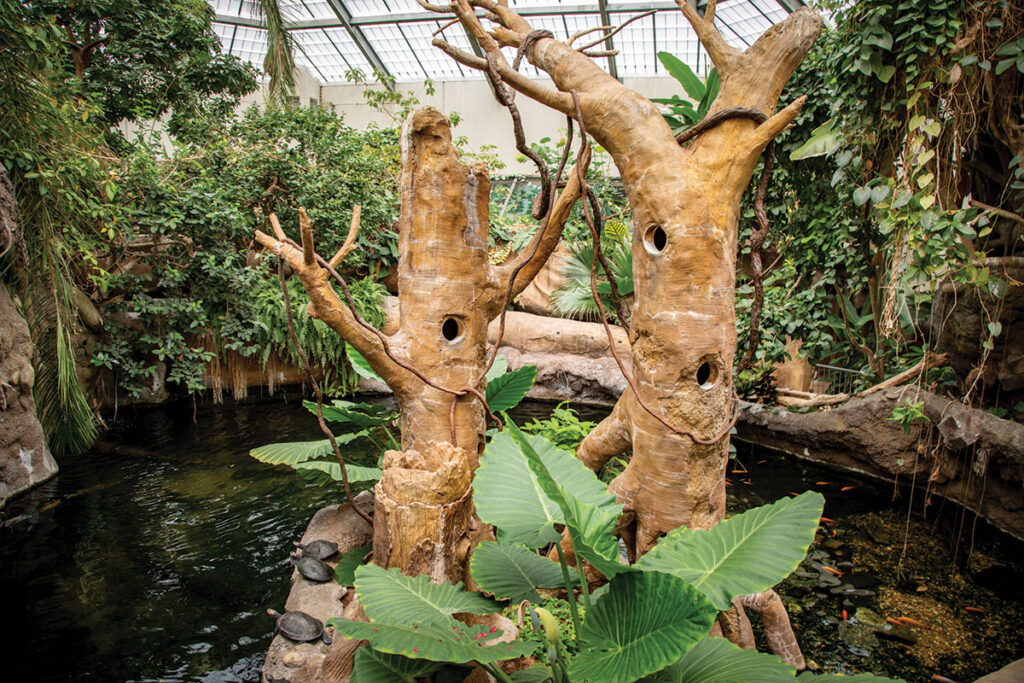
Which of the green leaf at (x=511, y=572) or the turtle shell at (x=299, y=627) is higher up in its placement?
the green leaf at (x=511, y=572)

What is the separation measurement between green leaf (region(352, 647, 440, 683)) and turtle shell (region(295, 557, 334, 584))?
1.37 m

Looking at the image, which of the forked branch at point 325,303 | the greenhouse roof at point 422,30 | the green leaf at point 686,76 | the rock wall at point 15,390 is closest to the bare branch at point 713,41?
the forked branch at point 325,303

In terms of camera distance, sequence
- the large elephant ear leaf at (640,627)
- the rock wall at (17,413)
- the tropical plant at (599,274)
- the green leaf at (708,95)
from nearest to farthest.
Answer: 1. the large elephant ear leaf at (640,627)
2. the green leaf at (708,95)
3. the rock wall at (17,413)
4. the tropical plant at (599,274)

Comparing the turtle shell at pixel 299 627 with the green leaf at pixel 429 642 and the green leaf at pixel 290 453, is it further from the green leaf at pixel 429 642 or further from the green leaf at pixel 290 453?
the green leaf at pixel 429 642

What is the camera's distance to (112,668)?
2861mm

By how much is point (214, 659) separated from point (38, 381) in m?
3.80

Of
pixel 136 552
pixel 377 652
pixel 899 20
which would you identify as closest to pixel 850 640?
pixel 377 652

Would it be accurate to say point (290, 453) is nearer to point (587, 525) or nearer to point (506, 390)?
point (506, 390)

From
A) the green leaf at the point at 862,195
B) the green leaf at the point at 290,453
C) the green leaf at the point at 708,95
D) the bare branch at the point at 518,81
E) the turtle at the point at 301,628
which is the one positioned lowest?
the turtle at the point at 301,628

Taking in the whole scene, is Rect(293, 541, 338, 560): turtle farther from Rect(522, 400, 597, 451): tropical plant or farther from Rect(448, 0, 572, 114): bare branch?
Rect(448, 0, 572, 114): bare branch

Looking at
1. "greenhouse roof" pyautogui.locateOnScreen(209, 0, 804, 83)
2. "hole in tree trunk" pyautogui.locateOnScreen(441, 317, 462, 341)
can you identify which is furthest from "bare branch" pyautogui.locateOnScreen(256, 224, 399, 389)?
"greenhouse roof" pyautogui.locateOnScreen(209, 0, 804, 83)

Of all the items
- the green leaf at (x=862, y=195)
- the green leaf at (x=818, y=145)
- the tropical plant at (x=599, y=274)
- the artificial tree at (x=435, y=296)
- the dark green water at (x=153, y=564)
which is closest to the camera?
the artificial tree at (x=435, y=296)

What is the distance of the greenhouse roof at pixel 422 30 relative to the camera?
13266mm

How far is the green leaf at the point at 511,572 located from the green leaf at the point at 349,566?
942 mm
